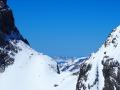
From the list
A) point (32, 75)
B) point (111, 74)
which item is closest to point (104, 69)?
point (111, 74)

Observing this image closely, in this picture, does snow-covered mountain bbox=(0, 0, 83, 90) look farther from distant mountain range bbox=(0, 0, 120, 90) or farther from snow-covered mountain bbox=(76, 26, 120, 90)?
snow-covered mountain bbox=(76, 26, 120, 90)

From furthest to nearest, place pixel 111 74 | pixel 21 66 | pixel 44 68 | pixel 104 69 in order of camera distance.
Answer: pixel 21 66 < pixel 44 68 < pixel 104 69 < pixel 111 74

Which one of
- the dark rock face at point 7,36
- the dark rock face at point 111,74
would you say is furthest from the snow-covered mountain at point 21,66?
the dark rock face at point 111,74

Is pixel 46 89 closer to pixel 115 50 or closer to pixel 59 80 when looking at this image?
pixel 59 80

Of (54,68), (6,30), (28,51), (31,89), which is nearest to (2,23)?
(6,30)

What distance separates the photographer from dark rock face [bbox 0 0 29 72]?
4628 inches

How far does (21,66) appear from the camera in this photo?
4582 inches

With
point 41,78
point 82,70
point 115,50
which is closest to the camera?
point 115,50

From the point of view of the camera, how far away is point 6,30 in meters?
128

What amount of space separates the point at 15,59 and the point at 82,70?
44765 mm

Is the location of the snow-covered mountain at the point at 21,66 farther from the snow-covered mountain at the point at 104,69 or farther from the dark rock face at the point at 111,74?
the dark rock face at the point at 111,74

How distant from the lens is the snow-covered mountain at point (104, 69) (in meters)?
67.8

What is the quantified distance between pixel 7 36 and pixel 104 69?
61344 millimetres

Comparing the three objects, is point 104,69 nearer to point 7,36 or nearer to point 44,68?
point 44,68
